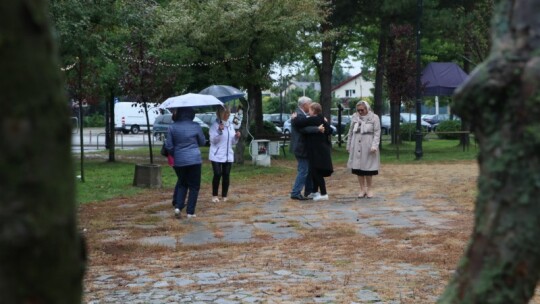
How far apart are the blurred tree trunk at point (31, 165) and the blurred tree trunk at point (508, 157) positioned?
120 centimetres

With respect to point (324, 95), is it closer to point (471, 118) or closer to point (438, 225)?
point (438, 225)

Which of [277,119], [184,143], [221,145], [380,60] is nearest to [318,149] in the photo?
[221,145]

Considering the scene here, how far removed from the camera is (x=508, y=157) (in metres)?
2.41

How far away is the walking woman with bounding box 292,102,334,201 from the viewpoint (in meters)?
15.0

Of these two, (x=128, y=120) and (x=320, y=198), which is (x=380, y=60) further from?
(x=128, y=120)

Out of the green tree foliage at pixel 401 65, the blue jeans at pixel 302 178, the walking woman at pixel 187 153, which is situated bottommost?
the blue jeans at pixel 302 178

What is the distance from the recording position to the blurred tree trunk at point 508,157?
239cm

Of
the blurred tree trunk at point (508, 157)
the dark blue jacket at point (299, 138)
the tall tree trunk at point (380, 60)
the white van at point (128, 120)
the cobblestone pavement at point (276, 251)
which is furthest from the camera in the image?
the white van at point (128, 120)

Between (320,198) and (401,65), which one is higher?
(401,65)

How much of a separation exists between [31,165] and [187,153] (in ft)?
35.0

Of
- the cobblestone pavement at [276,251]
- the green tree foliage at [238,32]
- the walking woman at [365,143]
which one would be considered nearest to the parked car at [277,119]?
the green tree foliage at [238,32]

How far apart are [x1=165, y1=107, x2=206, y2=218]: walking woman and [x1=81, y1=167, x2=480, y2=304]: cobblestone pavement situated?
A: 16.5 inches

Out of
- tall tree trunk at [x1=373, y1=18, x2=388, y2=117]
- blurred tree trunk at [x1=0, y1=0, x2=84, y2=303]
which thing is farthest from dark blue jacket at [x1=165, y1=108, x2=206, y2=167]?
tall tree trunk at [x1=373, y1=18, x2=388, y2=117]

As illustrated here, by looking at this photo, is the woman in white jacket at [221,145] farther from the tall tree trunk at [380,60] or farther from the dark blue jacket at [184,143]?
the tall tree trunk at [380,60]
